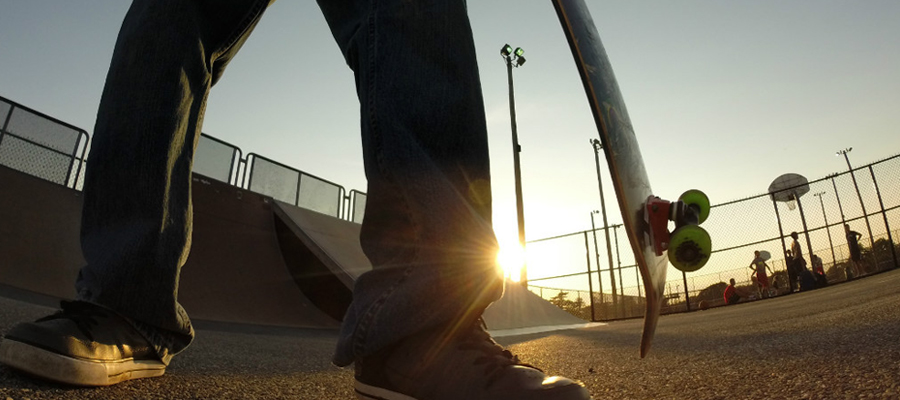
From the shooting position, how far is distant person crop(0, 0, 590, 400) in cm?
102

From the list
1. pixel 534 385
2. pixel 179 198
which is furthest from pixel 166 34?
pixel 534 385

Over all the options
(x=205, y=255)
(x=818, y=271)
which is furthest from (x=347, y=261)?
(x=818, y=271)

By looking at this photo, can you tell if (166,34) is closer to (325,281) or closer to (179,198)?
(179,198)

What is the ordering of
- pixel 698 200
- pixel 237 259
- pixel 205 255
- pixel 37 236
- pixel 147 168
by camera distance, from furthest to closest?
pixel 237 259 < pixel 205 255 < pixel 37 236 < pixel 698 200 < pixel 147 168

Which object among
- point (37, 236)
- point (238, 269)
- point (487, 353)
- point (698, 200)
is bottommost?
point (487, 353)

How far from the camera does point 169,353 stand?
1378 mm

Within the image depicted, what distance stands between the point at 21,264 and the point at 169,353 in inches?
261

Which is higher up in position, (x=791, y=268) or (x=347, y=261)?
(x=791, y=268)

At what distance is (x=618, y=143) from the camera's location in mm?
1530

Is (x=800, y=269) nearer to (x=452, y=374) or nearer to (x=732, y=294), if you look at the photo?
(x=732, y=294)

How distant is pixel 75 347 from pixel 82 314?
10 cm

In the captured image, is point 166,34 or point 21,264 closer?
point 166,34

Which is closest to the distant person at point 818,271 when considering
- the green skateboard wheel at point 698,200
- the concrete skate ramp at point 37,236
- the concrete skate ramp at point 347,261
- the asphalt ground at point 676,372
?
the concrete skate ramp at point 347,261

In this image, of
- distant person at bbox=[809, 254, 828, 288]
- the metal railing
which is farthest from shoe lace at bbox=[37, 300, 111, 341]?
distant person at bbox=[809, 254, 828, 288]
